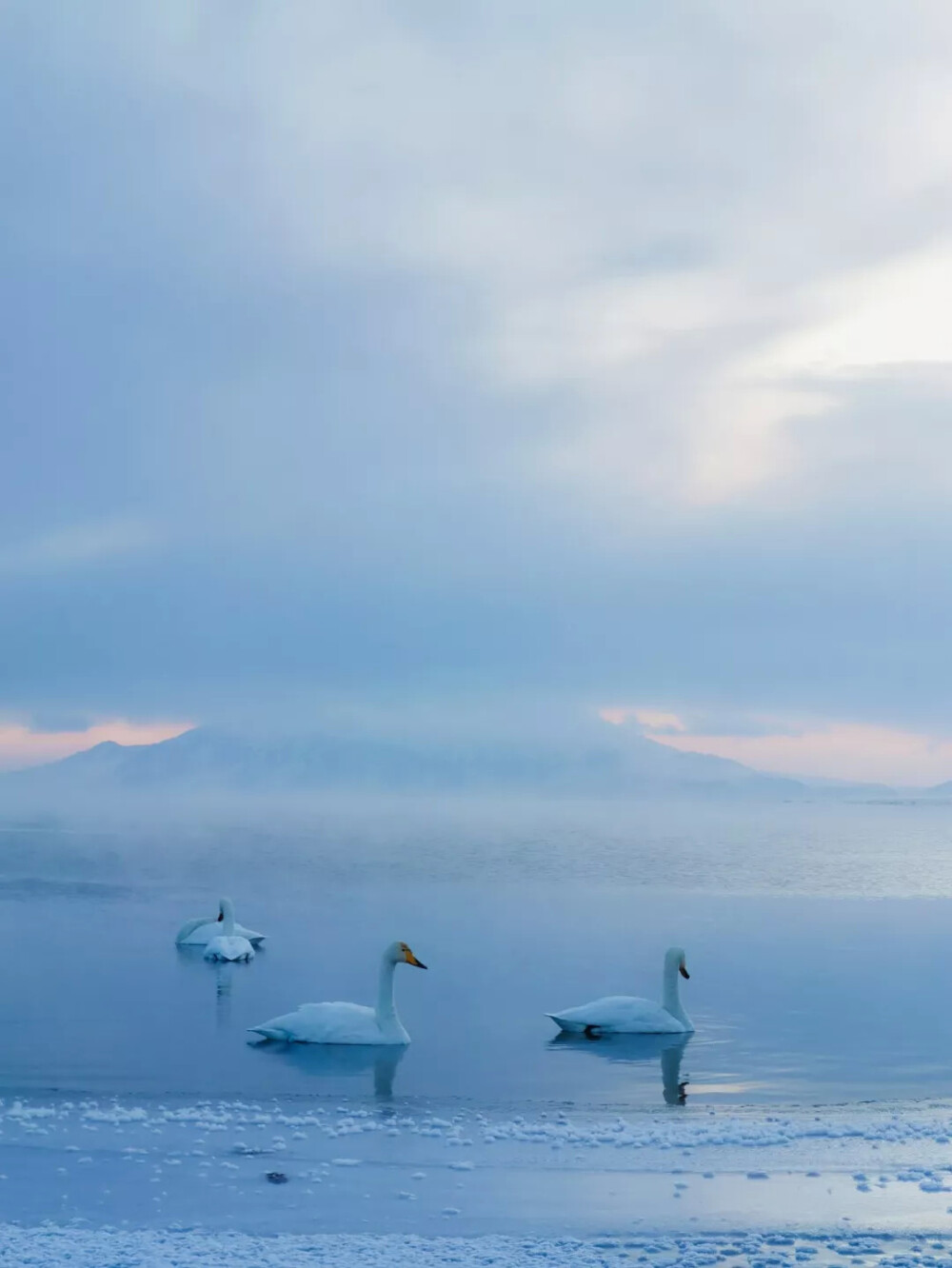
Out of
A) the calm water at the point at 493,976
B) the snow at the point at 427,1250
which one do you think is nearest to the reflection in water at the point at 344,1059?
the calm water at the point at 493,976

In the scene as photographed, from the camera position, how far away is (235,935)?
88.4ft

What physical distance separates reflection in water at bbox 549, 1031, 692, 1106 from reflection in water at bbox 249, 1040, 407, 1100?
2.29 metres

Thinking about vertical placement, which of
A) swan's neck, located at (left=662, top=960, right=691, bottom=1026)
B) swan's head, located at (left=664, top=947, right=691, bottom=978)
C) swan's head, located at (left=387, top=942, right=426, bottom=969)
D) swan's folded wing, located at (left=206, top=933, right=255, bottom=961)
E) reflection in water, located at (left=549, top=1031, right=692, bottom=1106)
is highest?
swan's folded wing, located at (left=206, top=933, right=255, bottom=961)

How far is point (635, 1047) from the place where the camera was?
62.1ft

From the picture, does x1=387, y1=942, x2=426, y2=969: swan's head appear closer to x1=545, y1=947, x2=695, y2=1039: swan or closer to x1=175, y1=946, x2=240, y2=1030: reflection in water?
x1=545, y1=947, x2=695, y2=1039: swan

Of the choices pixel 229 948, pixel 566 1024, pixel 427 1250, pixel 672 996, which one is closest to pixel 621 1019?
pixel 566 1024

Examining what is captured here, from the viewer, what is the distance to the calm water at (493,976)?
1661cm

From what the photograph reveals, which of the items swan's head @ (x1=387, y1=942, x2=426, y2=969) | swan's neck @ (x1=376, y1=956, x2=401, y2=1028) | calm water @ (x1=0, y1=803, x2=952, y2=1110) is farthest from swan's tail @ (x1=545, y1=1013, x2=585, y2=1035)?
swan's neck @ (x1=376, y1=956, x2=401, y2=1028)

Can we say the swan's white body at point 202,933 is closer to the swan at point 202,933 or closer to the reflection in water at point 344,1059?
the swan at point 202,933

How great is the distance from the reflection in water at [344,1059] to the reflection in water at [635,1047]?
229cm

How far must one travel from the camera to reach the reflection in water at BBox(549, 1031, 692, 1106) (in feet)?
58.5

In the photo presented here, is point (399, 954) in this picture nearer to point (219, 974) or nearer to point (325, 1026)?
point (325, 1026)

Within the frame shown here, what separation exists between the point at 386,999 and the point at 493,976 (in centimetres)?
616

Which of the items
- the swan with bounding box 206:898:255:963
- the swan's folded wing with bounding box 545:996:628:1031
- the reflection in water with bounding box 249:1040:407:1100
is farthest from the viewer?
the swan with bounding box 206:898:255:963
